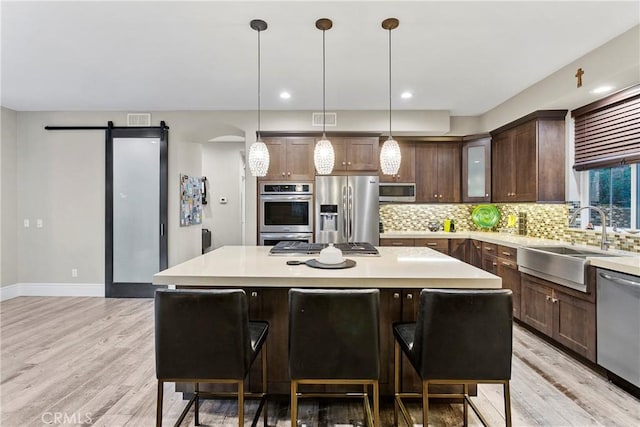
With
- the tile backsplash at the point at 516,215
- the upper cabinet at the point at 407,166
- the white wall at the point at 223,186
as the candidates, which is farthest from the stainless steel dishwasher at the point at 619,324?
the white wall at the point at 223,186

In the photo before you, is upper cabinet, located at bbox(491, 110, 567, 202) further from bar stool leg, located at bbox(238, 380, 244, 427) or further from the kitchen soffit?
bar stool leg, located at bbox(238, 380, 244, 427)

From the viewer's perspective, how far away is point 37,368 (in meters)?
2.59

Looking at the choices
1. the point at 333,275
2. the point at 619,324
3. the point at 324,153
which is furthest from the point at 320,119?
the point at 619,324

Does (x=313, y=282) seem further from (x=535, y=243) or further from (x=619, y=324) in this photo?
(x=535, y=243)

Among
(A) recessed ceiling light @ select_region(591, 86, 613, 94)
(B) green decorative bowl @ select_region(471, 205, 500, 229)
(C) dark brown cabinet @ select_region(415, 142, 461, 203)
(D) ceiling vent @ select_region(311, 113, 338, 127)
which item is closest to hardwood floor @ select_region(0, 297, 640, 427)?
(B) green decorative bowl @ select_region(471, 205, 500, 229)

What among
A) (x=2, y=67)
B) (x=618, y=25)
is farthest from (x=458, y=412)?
(x=2, y=67)

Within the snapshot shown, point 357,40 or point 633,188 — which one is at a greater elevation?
point 357,40

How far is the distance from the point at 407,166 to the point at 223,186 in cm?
415

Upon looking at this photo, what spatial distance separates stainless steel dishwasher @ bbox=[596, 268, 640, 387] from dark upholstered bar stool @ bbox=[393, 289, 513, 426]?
1.31 m

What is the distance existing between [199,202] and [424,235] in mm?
3715

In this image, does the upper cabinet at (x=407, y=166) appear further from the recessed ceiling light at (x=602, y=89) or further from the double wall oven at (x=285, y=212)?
the recessed ceiling light at (x=602, y=89)

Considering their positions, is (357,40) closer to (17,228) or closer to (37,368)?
(37,368)

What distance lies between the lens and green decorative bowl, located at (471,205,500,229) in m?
4.77

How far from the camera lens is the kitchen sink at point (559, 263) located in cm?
256
